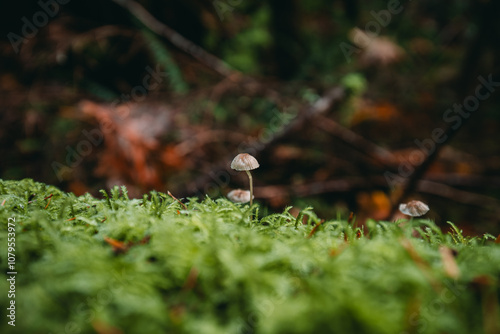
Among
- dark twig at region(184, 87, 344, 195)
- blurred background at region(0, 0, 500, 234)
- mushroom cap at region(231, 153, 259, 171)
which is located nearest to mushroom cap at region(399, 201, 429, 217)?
mushroom cap at region(231, 153, 259, 171)

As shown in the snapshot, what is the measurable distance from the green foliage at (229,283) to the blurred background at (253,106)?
98.5 inches

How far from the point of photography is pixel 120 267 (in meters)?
0.87

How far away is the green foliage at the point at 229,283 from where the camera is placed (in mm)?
706

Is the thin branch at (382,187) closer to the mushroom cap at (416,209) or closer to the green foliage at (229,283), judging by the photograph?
the mushroom cap at (416,209)

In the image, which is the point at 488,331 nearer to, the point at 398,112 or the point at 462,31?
the point at 398,112

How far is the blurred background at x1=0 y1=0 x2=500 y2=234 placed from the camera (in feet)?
12.9

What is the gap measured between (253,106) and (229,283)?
4.68 meters

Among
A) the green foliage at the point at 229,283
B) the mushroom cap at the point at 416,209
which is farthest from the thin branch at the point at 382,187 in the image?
the green foliage at the point at 229,283

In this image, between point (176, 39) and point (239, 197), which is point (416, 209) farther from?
point (176, 39)

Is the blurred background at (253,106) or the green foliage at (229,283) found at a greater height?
the green foliage at (229,283)

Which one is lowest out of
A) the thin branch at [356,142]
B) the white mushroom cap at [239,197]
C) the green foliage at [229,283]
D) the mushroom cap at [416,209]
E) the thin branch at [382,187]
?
the thin branch at [382,187]

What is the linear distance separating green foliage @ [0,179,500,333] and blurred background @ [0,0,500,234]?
8.21 ft

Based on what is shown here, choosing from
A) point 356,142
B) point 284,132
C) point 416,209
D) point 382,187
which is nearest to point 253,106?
point 284,132

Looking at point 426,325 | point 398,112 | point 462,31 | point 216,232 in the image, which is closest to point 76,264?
point 216,232
